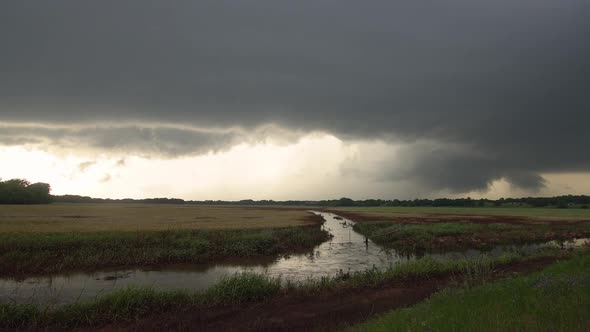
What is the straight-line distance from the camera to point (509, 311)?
7.49 metres

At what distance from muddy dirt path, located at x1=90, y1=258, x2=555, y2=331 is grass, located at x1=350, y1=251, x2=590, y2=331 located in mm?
2567

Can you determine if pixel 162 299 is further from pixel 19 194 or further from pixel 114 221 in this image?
pixel 19 194

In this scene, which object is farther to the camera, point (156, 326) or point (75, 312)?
point (75, 312)

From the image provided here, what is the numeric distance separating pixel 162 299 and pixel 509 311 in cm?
1279

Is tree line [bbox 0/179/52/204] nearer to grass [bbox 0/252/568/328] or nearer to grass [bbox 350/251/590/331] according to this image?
grass [bbox 0/252/568/328]

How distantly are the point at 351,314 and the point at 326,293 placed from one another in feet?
10.4

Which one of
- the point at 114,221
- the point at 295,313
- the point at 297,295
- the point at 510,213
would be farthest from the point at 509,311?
the point at 510,213

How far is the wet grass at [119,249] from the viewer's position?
23.3 metres

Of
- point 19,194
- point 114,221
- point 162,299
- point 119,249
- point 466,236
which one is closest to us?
point 162,299

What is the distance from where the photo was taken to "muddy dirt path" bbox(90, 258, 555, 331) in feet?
35.5

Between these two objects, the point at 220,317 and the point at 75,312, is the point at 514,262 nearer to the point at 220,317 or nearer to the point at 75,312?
the point at 220,317

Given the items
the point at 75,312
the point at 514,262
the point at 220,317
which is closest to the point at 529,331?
the point at 220,317

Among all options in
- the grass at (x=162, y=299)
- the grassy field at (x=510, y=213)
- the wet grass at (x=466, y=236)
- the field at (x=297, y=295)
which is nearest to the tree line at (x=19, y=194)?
the field at (x=297, y=295)

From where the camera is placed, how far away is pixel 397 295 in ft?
46.0
